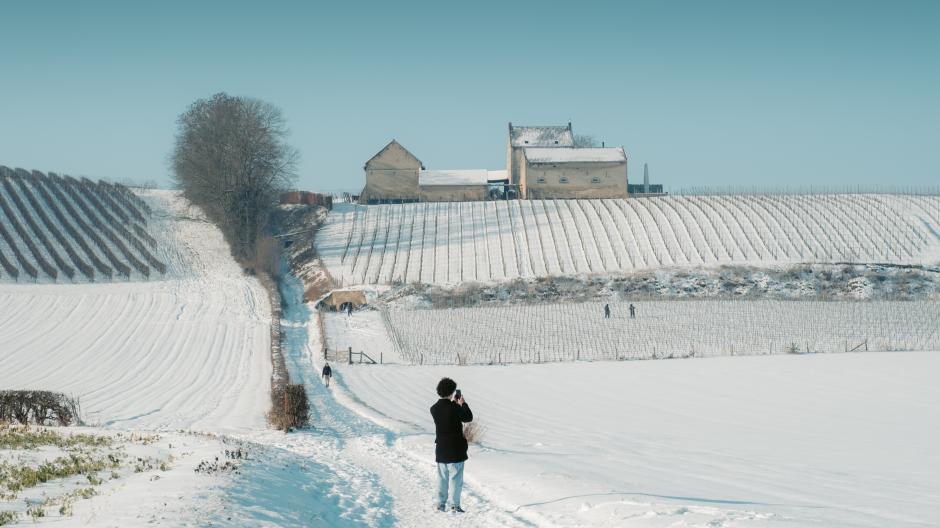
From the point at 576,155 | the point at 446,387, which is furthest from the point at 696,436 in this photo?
the point at 576,155

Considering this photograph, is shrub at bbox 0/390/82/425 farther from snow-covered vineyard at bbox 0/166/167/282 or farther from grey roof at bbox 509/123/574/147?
grey roof at bbox 509/123/574/147

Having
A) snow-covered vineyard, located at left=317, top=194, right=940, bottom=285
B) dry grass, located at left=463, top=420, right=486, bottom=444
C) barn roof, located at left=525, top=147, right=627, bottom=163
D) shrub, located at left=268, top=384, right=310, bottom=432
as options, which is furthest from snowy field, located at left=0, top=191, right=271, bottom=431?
barn roof, located at left=525, top=147, right=627, bottom=163

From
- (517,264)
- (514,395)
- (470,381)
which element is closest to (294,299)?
(517,264)

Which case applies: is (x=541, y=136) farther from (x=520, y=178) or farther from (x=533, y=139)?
(x=520, y=178)

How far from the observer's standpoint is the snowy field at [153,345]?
96.6 ft

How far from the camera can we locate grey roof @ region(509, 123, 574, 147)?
115188 mm

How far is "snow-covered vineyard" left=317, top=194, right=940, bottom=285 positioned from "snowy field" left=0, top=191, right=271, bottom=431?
1135cm

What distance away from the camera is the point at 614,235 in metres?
76.2

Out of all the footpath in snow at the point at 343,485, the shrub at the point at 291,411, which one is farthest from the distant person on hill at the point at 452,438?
the shrub at the point at 291,411

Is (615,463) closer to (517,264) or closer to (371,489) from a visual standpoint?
(371,489)

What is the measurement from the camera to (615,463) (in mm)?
15945

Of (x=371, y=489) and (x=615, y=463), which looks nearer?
(x=371, y=489)

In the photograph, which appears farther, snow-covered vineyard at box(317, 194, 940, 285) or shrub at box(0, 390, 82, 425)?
snow-covered vineyard at box(317, 194, 940, 285)

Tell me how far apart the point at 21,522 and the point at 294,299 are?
2079 inches
